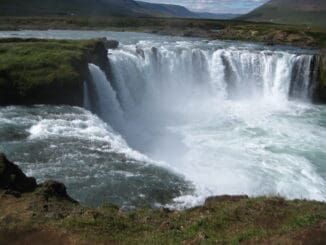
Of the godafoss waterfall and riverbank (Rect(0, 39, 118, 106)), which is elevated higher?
riverbank (Rect(0, 39, 118, 106))

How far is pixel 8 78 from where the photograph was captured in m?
26.0

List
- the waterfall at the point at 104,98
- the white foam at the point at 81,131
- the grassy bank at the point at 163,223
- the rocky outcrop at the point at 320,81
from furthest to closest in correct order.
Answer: the rocky outcrop at the point at 320,81 < the waterfall at the point at 104,98 < the white foam at the point at 81,131 < the grassy bank at the point at 163,223

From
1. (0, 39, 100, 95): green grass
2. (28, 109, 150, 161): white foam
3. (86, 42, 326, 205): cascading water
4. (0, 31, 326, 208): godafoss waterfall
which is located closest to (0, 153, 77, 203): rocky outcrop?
(0, 31, 326, 208): godafoss waterfall

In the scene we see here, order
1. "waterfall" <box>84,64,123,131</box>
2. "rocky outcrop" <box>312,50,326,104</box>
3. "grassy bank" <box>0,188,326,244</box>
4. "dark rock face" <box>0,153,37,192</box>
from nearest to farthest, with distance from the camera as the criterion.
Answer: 1. "grassy bank" <box>0,188,326,244</box>
2. "dark rock face" <box>0,153,37,192</box>
3. "waterfall" <box>84,64,123,131</box>
4. "rocky outcrop" <box>312,50,326,104</box>

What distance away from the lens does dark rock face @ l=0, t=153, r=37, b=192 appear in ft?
42.1

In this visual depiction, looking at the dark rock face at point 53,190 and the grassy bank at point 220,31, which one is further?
the grassy bank at point 220,31

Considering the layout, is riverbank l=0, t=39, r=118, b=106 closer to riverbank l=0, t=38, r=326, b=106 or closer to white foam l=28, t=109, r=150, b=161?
riverbank l=0, t=38, r=326, b=106

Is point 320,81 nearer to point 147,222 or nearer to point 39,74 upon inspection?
point 39,74

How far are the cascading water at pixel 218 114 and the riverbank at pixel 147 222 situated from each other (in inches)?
153

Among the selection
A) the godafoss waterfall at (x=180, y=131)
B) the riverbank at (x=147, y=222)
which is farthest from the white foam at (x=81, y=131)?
the riverbank at (x=147, y=222)

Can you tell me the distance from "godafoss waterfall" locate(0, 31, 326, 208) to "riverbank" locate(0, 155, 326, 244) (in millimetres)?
2918

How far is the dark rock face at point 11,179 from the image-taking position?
42.1 ft

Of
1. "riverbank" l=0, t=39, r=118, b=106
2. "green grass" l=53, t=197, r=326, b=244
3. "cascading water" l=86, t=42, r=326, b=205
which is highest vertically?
"riverbank" l=0, t=39, r=118, b=106

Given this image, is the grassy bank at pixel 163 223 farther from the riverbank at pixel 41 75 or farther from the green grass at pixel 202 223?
the riverbank at pixel 41 75
